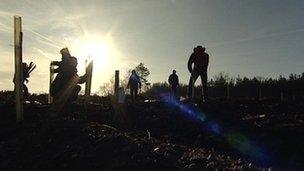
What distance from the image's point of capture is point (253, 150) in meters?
13.2

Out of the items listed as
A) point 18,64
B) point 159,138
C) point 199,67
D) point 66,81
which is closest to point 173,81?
point 199,67

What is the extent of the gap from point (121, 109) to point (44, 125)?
5280 mm

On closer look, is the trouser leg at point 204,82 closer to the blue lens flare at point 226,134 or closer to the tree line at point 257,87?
the blue lens flare at point 226,134

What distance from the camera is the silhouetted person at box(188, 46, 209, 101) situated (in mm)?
20312

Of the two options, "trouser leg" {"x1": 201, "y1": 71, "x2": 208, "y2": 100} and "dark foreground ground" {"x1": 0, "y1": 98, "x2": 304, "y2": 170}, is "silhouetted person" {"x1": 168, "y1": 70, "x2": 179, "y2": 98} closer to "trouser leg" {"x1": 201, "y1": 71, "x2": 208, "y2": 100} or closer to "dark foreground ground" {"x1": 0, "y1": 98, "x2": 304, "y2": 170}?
"trouser leg" {"x1": 201, "y1": 71, "x2": 208, "y2": 100}

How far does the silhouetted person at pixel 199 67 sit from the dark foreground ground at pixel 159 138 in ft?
2.67

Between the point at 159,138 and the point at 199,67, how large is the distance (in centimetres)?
634

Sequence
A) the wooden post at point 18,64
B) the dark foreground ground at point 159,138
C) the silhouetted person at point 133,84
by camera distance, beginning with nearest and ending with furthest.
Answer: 1. the dark foreground ground at point 159,138
2. the wooden post at point 18,64
3. the silhouetted person at point 133,84

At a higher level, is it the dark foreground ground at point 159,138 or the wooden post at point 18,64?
the wooden post at point 18,64

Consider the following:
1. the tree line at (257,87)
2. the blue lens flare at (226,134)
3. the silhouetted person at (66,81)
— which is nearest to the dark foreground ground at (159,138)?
the blue lens flare at (226,134)

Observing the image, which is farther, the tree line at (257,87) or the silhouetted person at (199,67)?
the tree line at (257,87)

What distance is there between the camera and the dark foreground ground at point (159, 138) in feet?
33.7

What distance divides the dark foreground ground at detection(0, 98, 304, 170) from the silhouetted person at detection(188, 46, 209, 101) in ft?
2.67

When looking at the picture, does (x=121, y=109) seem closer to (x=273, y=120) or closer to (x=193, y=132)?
(x=193, y=132)
